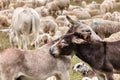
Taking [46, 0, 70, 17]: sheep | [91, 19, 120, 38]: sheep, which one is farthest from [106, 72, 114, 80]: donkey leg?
[46, 0, 70, 17]: sheep

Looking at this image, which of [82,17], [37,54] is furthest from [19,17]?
[82,17]

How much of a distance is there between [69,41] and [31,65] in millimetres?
762

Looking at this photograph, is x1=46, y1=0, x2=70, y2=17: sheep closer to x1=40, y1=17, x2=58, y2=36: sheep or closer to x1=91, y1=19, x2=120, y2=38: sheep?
x1=40, y1=17, x2=58, y2=36: sheep

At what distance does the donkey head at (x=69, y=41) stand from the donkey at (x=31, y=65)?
0.53ft

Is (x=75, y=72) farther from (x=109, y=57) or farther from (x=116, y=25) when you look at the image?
(x=116, y=25)

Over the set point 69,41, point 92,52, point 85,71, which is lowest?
point 85,71

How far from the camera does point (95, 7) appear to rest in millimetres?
34344

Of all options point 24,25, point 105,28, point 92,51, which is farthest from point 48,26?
point 92,51

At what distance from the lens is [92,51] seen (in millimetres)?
8117

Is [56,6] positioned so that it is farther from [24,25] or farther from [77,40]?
[77,40]

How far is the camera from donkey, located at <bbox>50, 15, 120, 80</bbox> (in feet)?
26.0

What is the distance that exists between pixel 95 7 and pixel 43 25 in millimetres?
13030

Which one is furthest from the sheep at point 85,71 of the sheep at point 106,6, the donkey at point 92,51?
the sheep at point 106,6

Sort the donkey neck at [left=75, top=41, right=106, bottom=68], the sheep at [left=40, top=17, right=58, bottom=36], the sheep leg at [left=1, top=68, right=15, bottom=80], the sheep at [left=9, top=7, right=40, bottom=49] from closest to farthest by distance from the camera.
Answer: the sheep leg at [left=1, top=68, right=15, bottom=80]
the donkey neck at [left=75, top=41, right=106, bottom=68]
the sheep at [left=9, top=7, right=40, bottom=49]
the sheep at [left=40, top=17, right=58, bottom=36]
